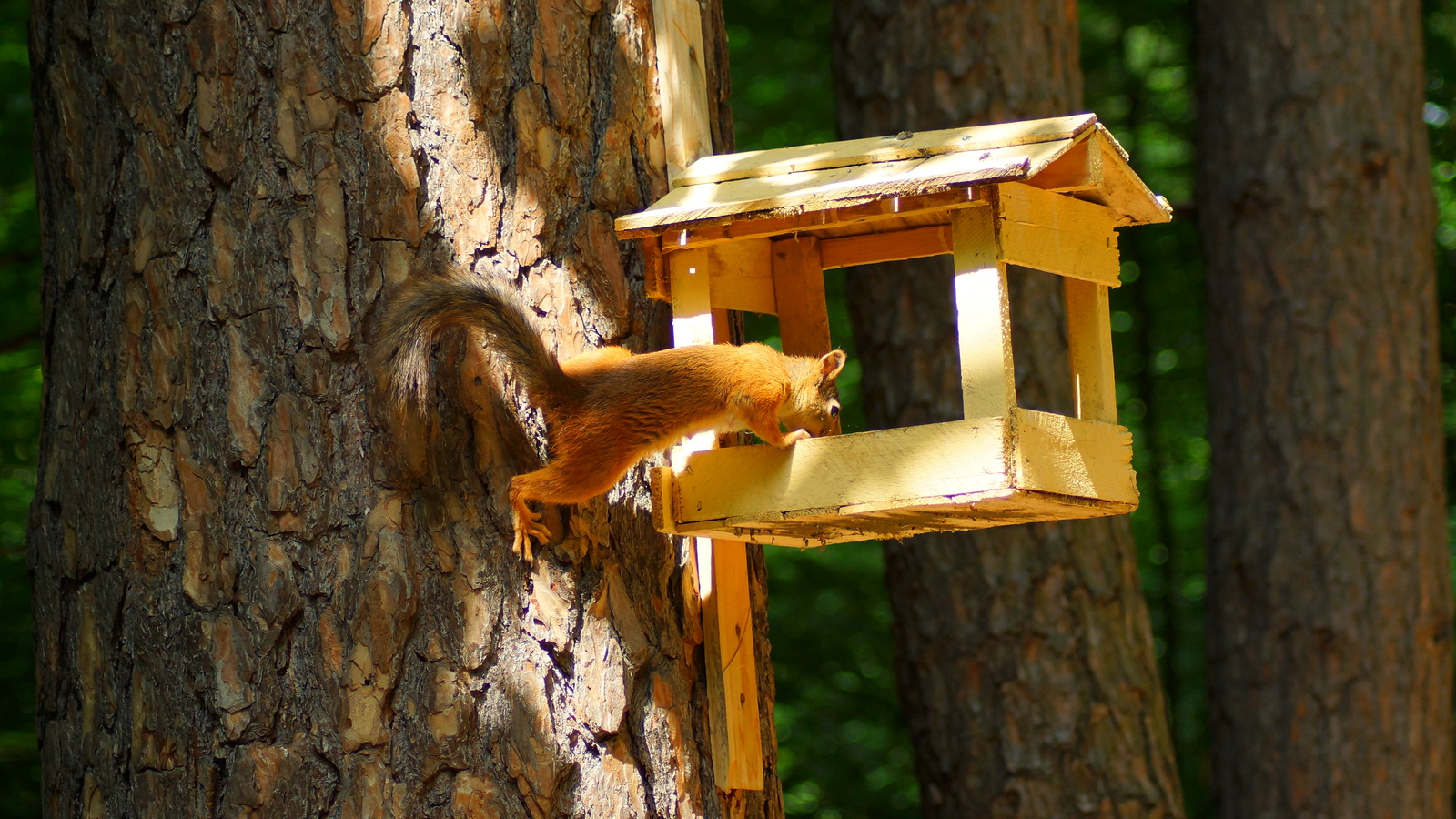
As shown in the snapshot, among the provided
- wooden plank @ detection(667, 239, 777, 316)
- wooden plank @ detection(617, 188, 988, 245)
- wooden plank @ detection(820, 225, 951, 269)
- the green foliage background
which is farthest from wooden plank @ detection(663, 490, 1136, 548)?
the green foliage background

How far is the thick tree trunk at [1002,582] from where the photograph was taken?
4605mm

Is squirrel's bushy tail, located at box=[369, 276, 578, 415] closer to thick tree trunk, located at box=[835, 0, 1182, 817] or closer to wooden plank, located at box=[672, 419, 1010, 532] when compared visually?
wooden plank, located at box=[672, 419, 1010, 532]

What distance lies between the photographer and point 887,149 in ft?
6.97

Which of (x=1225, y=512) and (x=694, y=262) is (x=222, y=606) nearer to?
(x=694, y=262)

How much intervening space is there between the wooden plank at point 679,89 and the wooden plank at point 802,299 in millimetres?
293

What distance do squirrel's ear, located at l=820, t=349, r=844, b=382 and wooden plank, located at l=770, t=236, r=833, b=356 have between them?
0.30 m

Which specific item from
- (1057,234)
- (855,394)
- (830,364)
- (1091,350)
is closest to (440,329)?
(830,364)

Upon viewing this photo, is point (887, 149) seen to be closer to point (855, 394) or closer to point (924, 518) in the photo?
point (924, 518)

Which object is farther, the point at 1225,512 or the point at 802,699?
the point at 802,699

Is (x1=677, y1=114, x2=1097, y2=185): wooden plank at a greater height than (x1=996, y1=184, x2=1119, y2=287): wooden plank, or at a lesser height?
greater

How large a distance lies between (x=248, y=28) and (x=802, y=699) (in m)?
4.37

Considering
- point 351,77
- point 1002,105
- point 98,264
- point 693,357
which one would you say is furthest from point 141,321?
point 1002,105

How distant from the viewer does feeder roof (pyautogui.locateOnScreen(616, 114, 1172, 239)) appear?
6.54ft

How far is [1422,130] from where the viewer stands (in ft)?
17.5
